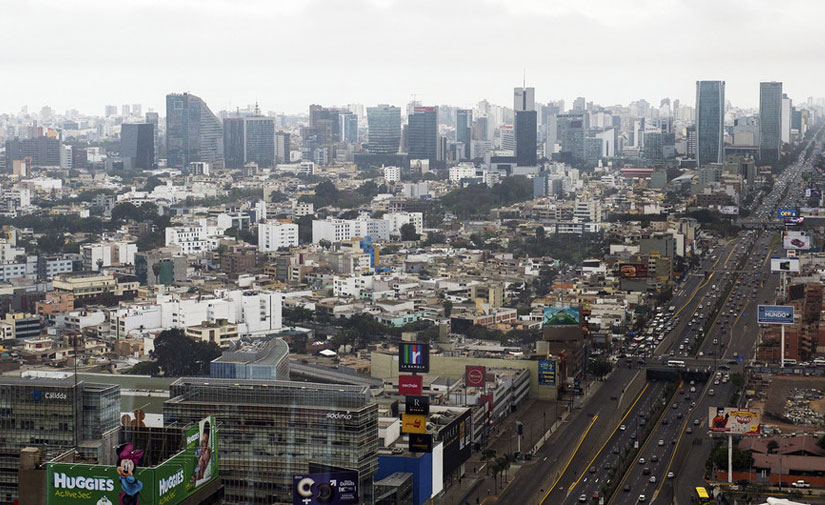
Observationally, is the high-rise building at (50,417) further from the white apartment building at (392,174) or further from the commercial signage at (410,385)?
the white apartment building at (392,174)

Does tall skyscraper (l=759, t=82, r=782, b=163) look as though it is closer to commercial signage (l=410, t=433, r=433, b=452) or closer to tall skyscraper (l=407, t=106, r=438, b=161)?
tall skyscraper (l=407, t=106, r=438, b=161)

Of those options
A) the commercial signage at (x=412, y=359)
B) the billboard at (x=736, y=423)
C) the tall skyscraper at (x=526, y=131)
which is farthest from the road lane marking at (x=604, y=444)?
the tall skyscraper at (x=526, y=131)

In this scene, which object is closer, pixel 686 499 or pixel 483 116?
pixel 686 499

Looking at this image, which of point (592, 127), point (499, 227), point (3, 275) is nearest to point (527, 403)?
point (3, 275)

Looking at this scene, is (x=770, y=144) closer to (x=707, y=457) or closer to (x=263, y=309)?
(x=263, y=309)

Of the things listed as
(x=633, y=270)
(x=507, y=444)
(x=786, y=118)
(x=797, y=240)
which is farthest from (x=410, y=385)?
(x=786, y=118)
